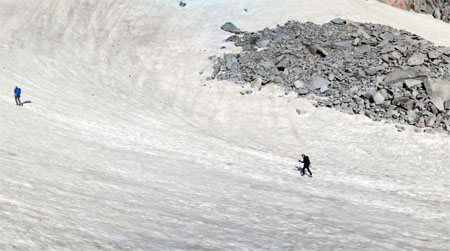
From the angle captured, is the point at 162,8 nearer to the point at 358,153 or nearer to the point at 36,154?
the point at 358,153

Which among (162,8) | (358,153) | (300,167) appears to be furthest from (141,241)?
(162,8)

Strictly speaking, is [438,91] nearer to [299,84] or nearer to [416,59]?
[416,59]

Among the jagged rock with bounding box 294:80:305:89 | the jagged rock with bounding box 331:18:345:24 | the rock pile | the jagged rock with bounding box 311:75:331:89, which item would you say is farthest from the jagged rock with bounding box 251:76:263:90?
the rock pile

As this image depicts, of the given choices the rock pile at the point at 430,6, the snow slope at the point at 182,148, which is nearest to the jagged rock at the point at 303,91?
the snow slope at the point at 182,148

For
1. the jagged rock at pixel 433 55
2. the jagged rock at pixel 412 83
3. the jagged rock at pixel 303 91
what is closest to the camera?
the jagged rock at pixel 412 83

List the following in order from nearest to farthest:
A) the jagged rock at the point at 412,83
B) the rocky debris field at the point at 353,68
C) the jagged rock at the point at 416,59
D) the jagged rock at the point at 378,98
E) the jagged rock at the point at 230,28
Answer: the rocky debris field at the point at 353,68, the jagged rock at the point at 378,98, the jagged rock at the point at 412,83, the jagged rock at the point at 416,59, the jagged rock at the point at 230,28

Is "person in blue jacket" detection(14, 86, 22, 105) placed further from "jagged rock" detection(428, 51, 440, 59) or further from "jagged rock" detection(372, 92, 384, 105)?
"jagged rock" detection(428, 51, 440, 59)

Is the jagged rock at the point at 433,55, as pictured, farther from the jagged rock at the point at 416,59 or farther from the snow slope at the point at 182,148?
the snow slope at the point at 182,148
